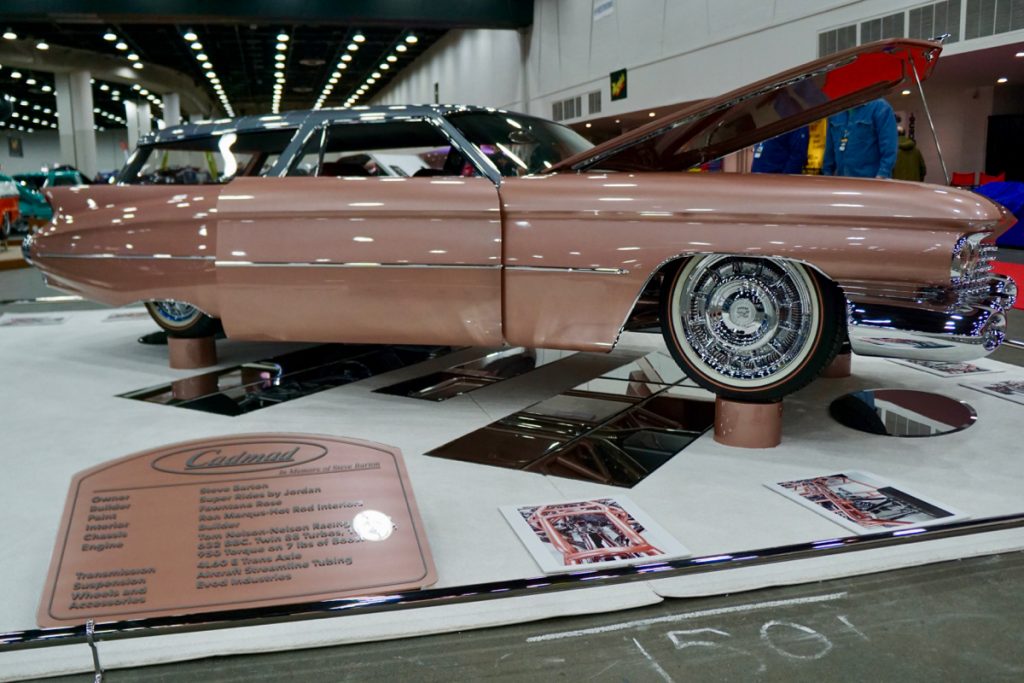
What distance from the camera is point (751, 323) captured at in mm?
2885

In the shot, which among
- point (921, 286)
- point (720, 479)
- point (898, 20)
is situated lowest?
point (720, 479)

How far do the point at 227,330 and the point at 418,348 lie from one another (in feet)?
5.47

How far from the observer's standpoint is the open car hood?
2701mm

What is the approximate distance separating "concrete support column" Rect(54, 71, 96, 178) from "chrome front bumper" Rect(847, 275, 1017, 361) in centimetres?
2410

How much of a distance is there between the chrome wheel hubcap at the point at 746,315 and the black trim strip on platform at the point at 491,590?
32.4 inches

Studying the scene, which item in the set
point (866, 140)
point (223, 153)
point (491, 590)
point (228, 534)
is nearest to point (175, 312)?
point (223, 153)

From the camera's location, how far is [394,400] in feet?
12.2

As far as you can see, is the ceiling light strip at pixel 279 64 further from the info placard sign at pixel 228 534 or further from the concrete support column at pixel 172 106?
the info placard sign at pixel 228 534

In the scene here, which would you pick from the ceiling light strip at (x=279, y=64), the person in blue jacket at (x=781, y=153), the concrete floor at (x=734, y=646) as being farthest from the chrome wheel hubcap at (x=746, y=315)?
the ceiling light strip at (x=279, y=64)

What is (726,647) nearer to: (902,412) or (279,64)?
(902,412)

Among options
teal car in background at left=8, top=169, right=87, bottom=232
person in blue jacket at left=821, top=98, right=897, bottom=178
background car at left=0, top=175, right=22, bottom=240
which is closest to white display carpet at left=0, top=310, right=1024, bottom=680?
person in blue jacket at left=821, top=98, right=897, bottom=178

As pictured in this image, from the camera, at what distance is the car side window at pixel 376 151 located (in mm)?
3835

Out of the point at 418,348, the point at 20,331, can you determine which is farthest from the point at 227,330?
the point at 20,331

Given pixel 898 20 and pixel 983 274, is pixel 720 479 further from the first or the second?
pixel 898 20
